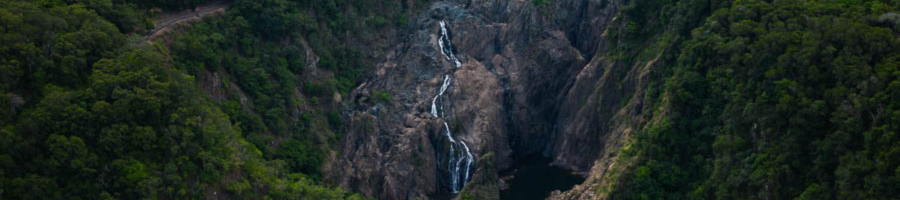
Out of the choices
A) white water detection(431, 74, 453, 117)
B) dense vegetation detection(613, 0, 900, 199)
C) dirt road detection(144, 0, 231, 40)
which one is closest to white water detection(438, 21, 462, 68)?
white water detection(431, 74, 453, 117)

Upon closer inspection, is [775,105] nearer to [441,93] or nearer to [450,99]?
[450,99]

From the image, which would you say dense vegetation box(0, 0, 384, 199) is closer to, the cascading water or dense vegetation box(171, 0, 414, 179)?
dense vegetation box(171, 0, 414, 179)

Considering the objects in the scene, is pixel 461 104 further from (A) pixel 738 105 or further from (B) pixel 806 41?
(B) pixel 806 41

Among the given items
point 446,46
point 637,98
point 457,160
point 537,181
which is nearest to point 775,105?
point 637,98

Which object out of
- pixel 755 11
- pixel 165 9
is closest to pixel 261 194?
pixel 165 9

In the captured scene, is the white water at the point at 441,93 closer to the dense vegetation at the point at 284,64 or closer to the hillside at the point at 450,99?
the hillside at the point at 450,99

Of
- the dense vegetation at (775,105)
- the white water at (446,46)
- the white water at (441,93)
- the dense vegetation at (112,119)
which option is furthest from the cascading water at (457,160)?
the dense vegetation at (775,105)

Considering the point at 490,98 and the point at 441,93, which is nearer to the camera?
the point at 441,93
